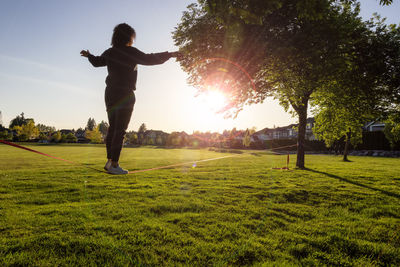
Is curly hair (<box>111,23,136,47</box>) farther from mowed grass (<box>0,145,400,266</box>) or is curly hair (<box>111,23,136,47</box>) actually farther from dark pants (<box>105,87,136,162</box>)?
mowed grass (<box>0,145,400,266</box>)

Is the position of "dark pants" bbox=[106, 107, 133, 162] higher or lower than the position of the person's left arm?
lower

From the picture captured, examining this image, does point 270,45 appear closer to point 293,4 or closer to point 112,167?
point 293,4

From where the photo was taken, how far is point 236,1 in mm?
3275

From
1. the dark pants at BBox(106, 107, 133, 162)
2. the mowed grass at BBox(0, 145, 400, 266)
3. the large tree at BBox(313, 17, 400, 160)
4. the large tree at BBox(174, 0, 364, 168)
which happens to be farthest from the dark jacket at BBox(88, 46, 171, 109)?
the large tree at BBox(313, 17, 400, 160)

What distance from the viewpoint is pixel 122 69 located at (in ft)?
10.9

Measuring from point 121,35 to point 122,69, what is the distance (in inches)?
30.2

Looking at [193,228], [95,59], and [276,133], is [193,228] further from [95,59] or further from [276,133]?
[276,133]

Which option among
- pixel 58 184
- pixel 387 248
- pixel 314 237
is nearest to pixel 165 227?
pixel 314 237

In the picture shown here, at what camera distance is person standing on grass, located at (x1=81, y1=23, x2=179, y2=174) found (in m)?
3.29

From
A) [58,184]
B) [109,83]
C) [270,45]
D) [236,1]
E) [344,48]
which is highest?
[344,48]

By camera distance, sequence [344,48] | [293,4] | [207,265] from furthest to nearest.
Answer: [344,48]
[293,4]
[207,265]

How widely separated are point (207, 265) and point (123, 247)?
4.41 ft

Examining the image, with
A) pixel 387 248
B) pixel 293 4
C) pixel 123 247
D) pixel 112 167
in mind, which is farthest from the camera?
pixel 112 167

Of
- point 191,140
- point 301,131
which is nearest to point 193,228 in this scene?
point 301,131
